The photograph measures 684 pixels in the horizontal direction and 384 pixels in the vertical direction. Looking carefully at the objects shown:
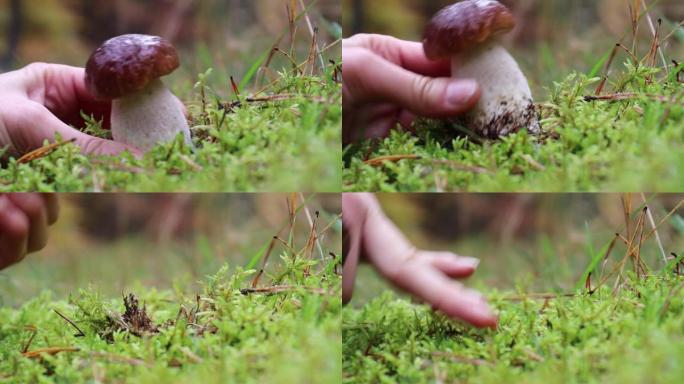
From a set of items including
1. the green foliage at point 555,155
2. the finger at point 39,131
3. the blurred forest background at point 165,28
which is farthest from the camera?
the blurred forest background at point 165,28

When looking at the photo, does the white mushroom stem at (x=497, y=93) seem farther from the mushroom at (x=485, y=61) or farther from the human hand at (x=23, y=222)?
the human hand at (x=23, y=222)

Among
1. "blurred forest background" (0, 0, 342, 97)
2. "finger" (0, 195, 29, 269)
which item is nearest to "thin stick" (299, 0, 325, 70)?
"blurred forest background" (0, 0, 342, 97)

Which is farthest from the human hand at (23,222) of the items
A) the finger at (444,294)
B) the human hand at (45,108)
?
the finger at (444,294)

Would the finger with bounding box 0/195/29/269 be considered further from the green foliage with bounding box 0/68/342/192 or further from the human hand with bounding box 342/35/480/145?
the human hand with bounding box 342/35/480/145

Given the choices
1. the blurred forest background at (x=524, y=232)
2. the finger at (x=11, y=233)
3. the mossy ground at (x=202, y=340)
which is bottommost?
the blurred forest background at (x=524, y=232)

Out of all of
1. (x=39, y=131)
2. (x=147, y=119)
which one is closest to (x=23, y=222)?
(x=39, y=131)

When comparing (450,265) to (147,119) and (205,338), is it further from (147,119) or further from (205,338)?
(147,119)

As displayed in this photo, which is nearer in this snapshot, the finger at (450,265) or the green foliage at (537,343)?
the green foliage at (537,343)

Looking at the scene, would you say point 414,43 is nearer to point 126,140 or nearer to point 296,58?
point 296,58
